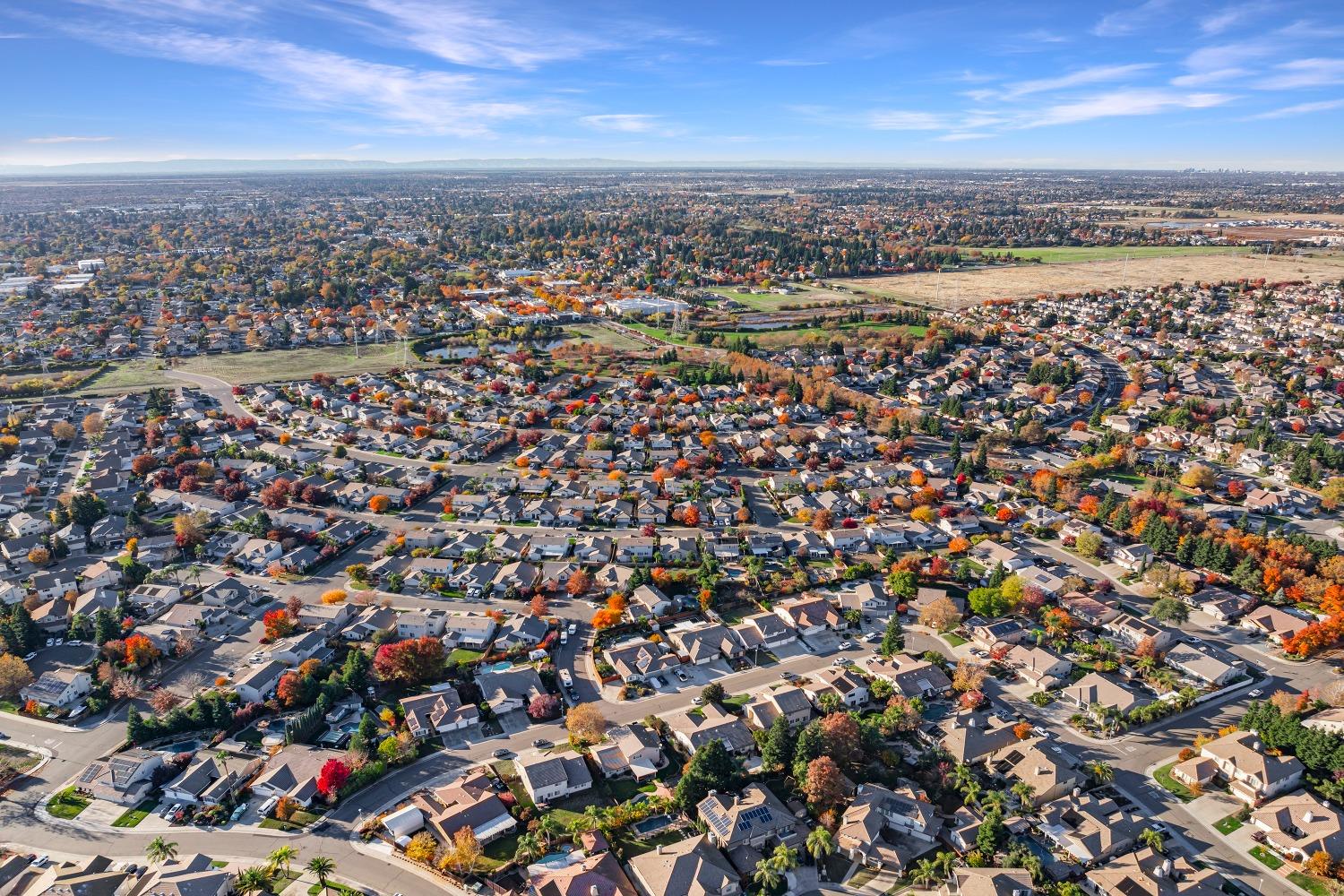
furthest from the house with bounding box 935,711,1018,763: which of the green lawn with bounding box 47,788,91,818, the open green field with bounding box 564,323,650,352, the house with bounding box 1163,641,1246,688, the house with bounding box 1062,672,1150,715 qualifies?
the open green field with bounding box 564,323,650,352

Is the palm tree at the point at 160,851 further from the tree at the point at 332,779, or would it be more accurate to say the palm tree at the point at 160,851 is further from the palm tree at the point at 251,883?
the tree at the point at 332,779

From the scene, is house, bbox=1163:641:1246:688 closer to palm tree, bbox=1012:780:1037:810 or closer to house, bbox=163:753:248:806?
palm tree, bbox=1012:780:1037:810

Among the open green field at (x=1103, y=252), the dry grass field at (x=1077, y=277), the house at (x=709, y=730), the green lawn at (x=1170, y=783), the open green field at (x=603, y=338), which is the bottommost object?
the green lawn at (x=1170, y=783)

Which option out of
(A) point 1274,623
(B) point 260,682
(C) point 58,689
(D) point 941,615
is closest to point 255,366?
(C) point 58,689

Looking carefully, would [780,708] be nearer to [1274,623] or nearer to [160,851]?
[160,851]

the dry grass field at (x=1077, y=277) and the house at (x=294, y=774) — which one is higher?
the dry grass field at (x=1077, y=277)

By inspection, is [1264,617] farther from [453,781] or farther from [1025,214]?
[1025,214]

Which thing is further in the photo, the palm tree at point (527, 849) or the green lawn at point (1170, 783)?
the green lawn at point (1170, 783)

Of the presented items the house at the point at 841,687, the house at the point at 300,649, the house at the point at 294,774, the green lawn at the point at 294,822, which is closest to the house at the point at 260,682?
the house at the point at 300,649
